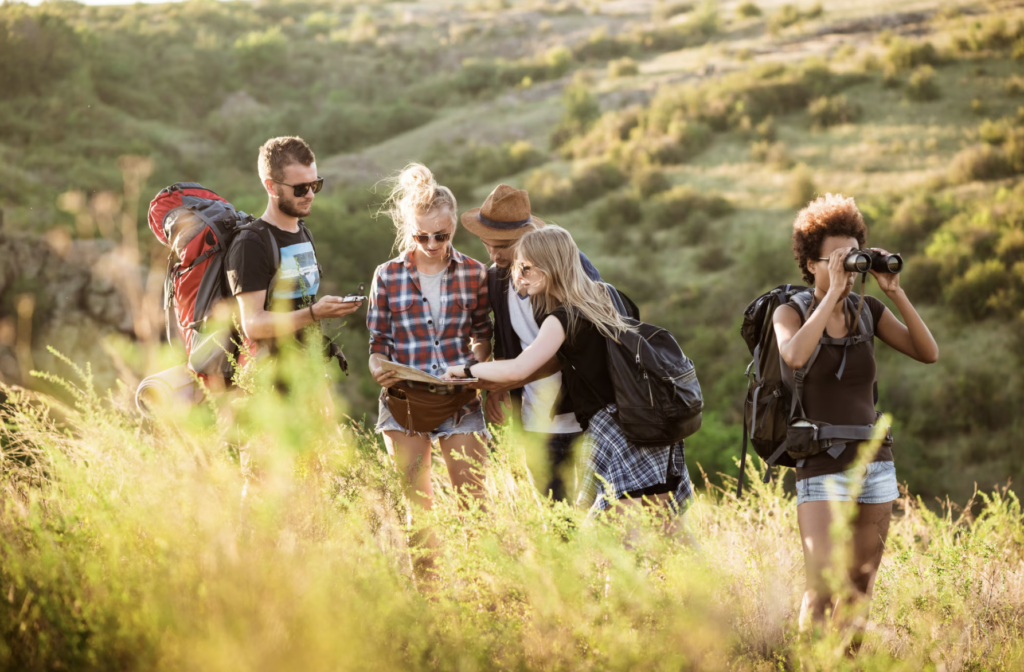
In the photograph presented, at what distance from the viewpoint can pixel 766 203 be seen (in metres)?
21.9

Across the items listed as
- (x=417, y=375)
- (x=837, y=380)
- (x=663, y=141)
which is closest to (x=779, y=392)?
(x=837, y=380)

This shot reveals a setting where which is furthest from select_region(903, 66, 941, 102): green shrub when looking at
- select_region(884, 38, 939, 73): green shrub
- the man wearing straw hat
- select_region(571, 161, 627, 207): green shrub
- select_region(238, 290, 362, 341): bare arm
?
select_region(238, 290, 362, 341): bare arm

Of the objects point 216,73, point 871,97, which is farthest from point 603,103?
point 216,73

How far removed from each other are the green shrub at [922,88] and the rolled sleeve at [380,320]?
2733 cm

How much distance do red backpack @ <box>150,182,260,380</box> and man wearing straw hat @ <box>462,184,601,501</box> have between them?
1026 mm

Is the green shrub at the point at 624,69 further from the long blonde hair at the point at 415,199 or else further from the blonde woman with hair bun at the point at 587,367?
the blonde woman with hair bun at the point at 587,367

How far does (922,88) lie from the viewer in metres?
26.0

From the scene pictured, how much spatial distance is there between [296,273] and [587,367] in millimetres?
1351

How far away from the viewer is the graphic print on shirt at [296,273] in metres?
3.50

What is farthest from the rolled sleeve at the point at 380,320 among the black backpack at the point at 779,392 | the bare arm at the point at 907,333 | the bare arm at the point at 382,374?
the bare arm at the point at 907,333

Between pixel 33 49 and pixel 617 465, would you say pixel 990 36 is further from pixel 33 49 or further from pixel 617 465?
pixel 33 49

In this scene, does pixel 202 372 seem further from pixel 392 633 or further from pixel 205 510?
pixel 392 633

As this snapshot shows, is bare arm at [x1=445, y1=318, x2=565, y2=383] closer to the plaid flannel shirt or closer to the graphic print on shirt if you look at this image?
the plaid flannel shirt

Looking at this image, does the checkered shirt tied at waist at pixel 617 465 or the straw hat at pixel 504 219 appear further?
the straw hat at pixel 504 219
